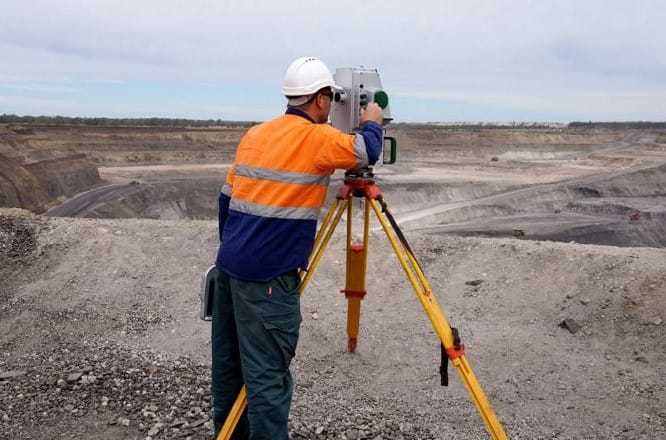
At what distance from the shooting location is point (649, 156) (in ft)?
173

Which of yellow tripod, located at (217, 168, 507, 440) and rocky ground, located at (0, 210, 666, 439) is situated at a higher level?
yellow tripod, located at (217, 168, 507, 440)

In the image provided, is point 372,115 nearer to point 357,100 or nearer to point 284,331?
point 357,100

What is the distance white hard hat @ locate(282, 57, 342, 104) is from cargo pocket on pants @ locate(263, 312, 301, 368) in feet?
3.55

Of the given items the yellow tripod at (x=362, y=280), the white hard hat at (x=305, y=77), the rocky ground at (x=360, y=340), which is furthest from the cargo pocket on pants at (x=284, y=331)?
the rocky ground at (x=360, y=340)

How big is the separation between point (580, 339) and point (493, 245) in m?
2.14

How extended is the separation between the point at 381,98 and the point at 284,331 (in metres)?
1.63

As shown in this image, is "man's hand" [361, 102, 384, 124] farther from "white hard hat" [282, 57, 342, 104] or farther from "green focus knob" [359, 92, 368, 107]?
"green focus knob" [359, 92, 368, 107]

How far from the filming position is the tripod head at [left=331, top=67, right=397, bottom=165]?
3814mm

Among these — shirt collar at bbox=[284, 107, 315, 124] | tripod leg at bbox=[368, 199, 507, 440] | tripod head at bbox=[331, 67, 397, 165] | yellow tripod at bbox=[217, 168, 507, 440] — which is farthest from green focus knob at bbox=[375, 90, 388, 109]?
tripod leg at bbox=[368, 199, 507, 440]

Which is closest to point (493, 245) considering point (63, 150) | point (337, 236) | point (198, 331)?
point (337, 236)

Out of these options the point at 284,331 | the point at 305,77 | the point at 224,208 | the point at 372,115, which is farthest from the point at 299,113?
the point at 284,331

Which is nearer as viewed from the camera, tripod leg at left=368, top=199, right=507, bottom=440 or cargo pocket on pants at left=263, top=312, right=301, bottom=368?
cargo pocket on pants at left=263, top=312, right=301, bottom=368

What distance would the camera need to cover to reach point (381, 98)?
3.79 metres

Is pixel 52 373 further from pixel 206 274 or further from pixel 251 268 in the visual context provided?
pixel 251 268
